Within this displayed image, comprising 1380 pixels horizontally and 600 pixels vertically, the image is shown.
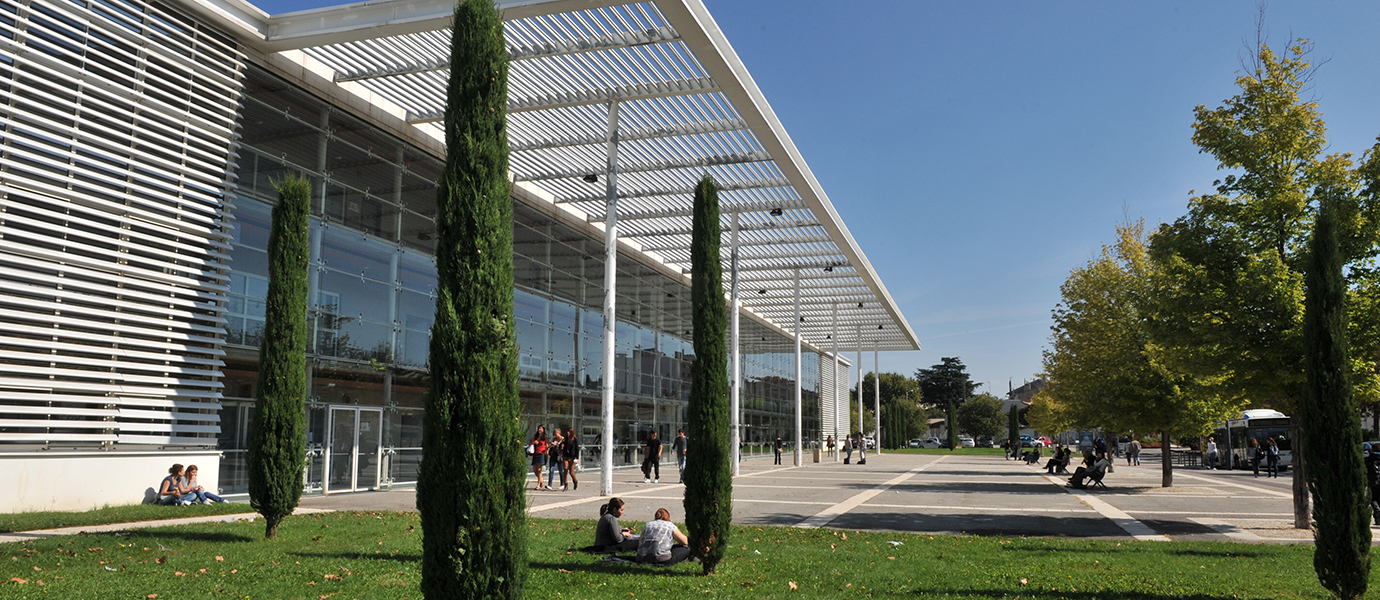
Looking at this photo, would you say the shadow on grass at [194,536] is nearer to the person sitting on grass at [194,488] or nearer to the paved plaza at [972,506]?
the person sitting on grass at [194,488]

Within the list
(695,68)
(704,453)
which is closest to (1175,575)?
(704,453)

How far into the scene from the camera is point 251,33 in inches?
621

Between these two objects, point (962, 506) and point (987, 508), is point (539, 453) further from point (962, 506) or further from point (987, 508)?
point (987, 508)

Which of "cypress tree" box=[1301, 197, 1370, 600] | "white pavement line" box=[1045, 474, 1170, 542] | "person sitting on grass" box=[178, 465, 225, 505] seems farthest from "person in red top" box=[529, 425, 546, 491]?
"cypress tree" box=[1301, 197, 1370, 600]

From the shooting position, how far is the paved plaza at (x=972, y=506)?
1368cm

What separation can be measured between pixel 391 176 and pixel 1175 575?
1748cm

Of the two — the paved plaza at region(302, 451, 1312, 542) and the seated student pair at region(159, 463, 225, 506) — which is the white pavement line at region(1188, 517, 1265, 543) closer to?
the paved plaza at region(302, 451, 1312, 542)

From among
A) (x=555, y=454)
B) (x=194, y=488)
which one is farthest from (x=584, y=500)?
(x=194, y=488)

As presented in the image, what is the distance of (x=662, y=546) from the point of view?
9.30 metres

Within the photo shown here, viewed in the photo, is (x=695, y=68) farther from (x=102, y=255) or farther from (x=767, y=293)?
(x=767, y=293)

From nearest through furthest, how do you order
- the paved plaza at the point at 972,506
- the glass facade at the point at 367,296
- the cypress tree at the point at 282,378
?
1. the cypress tree at the point at 282,378
2. the paved plaza at the point at 972,506
3. the glass facade at the point at 367,296

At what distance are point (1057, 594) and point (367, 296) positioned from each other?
51.0 feet

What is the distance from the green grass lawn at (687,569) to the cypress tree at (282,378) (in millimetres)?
646

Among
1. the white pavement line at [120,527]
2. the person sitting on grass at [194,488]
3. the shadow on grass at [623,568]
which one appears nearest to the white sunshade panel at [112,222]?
the person sitting on grass at [194,488]
